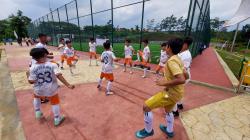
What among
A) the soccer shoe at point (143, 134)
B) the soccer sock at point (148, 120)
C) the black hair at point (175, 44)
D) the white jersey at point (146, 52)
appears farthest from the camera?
the white jersey at point (146, 52)

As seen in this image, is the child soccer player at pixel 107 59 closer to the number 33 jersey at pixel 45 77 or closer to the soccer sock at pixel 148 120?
the number 33 jersey at pixel 45 77

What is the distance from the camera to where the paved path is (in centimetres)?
318

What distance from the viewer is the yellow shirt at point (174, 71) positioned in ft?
7.43

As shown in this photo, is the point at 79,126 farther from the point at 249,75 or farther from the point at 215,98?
the point at 249,75

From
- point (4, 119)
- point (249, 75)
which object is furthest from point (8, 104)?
point (249, 75)

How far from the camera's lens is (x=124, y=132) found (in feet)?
10.5

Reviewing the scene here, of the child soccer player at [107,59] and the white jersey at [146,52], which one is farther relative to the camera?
the white jersey at [146,52]

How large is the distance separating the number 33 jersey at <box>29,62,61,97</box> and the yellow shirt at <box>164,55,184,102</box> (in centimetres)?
212

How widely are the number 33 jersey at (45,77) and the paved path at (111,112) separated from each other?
84 centimetres

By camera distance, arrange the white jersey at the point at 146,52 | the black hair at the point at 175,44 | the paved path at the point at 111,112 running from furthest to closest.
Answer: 1. the white jersey at the point at 146,52
2. the paved path at the point at 111,112
3. the black hair at the point at 175,44

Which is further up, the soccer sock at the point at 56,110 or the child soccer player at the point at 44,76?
the child soccer player at the point at 44,76

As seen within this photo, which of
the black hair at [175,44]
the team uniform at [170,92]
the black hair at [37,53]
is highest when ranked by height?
the black hair at [175,44]

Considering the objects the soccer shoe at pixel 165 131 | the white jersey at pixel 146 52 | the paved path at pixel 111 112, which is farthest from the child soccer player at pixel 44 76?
the white jersey at pixel 146 52

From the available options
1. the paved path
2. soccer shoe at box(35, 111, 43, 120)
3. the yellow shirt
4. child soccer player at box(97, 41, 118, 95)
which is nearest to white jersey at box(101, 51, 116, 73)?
child soccer player at box(97, 41, 118, 95)
